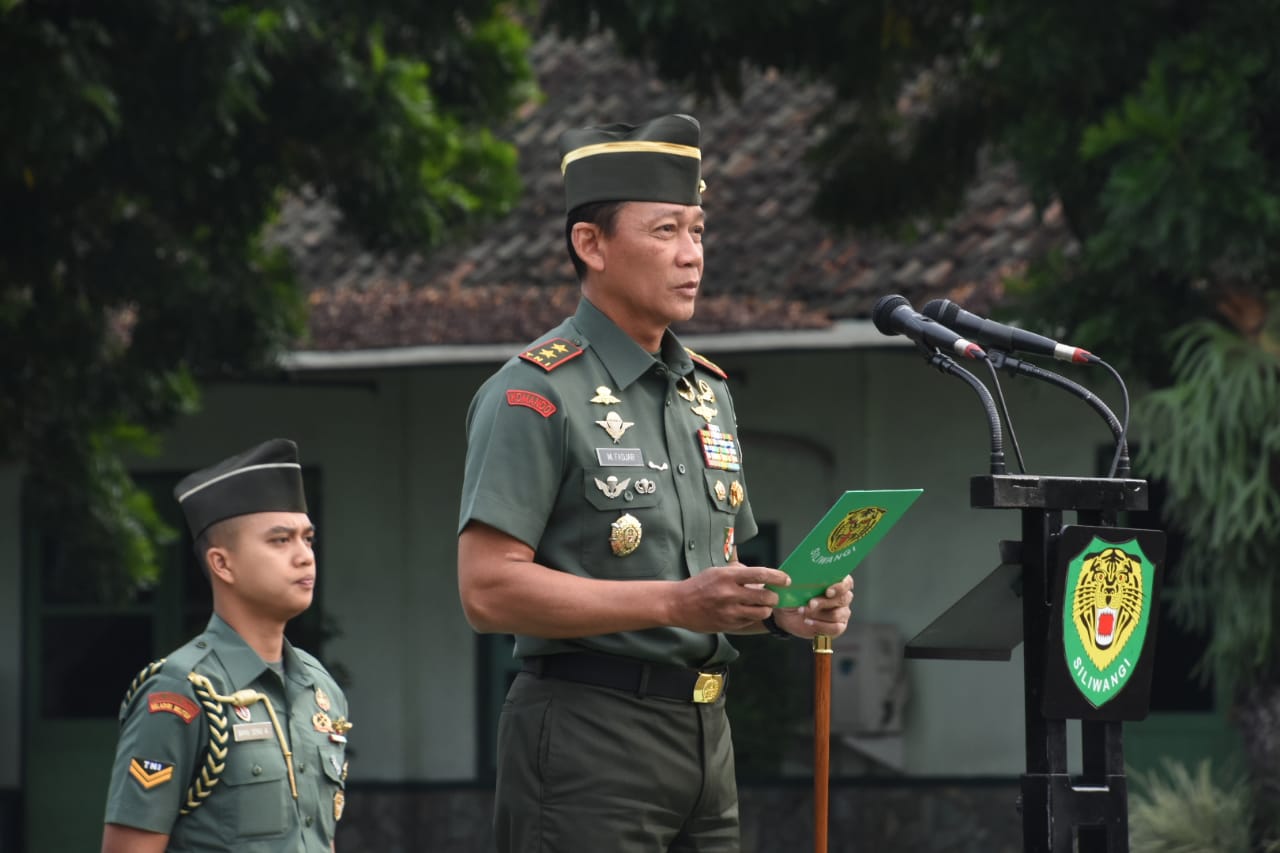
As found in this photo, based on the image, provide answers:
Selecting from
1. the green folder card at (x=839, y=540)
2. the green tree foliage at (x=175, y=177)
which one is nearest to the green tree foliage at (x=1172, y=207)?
the green tree foliage at (x=175, y=177)

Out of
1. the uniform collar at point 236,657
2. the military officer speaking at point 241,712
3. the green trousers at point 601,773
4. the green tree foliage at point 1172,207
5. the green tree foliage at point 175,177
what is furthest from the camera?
the green tree foliage at point 175,177

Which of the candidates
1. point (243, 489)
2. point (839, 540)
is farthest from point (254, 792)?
point (839, 540)

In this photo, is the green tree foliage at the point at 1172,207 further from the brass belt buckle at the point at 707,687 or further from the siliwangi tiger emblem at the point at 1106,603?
the brass belt buckle at the point at 707,687

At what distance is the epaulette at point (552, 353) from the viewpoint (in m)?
3.28

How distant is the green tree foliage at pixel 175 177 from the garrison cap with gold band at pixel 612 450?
4.14m

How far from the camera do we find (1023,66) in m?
7.26

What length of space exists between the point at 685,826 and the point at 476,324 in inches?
289

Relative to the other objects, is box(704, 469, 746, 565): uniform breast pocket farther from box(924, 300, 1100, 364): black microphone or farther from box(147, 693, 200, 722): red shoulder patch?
box(147, 693, 200, 722): red shoulder patch

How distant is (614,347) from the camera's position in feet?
11.1

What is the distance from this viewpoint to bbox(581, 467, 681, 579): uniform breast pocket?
3.23m

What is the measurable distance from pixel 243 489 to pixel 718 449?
940 mm

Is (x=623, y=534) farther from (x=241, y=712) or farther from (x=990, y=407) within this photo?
(x=241, y=712)

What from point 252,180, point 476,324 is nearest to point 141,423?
point 252,180

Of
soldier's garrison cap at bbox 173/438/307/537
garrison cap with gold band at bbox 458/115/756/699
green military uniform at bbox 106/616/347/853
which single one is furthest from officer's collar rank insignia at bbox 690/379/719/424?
green military uniform at bbox 106/616/347/853
